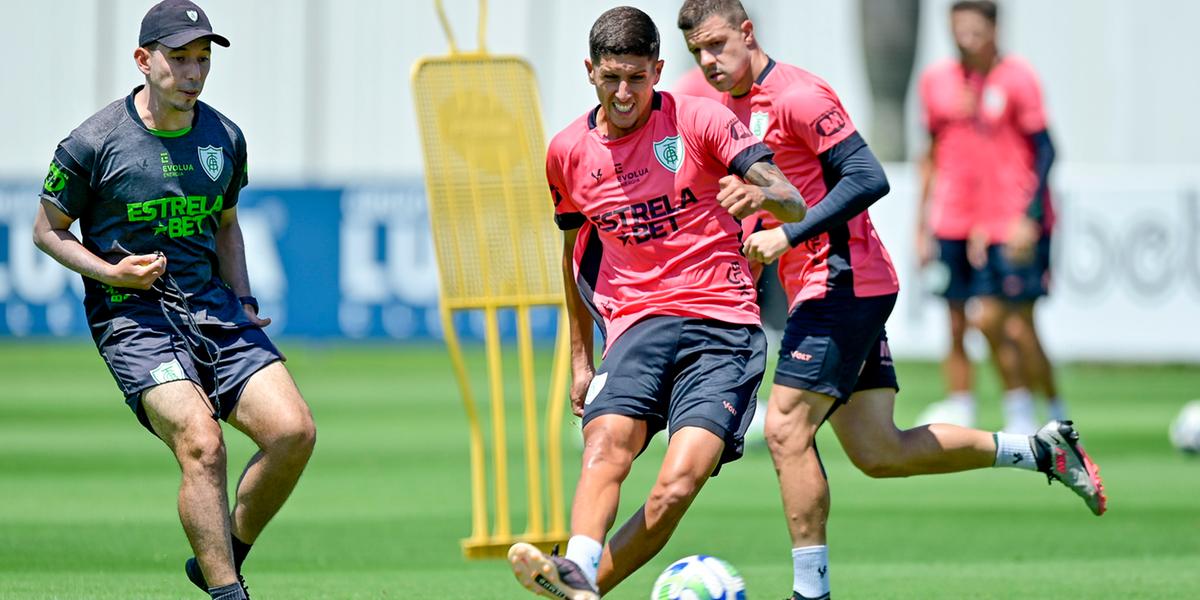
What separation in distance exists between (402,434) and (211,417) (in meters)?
7.94

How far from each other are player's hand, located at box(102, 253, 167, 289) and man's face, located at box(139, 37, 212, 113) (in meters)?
0.61

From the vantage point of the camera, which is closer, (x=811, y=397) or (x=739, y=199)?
(x=739, y=199)

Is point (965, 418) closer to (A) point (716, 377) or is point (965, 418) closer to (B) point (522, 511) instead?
(B) point (522, 511)

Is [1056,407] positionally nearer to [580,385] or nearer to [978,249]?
[978,249]

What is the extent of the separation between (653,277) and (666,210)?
10.4 inches

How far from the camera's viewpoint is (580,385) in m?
7.11

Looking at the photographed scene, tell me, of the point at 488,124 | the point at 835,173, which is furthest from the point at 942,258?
the point at 835,173

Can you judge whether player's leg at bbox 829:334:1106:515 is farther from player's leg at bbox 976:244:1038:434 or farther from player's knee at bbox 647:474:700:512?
player's leg at bbox 976:244:1038:434

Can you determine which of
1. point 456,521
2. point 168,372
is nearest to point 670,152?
point 168,372

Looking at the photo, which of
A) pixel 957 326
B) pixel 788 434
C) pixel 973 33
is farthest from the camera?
pixel 957 326

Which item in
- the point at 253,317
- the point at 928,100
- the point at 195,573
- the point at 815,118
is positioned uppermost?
the point at 815,118

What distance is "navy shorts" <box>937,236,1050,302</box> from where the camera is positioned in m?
13.1

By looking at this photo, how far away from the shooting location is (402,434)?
47.8 ft

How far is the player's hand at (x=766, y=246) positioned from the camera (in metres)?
6.49
